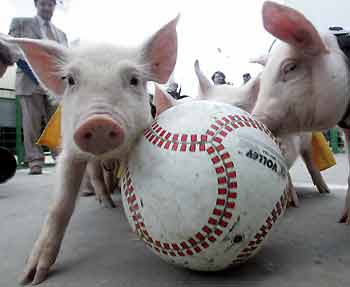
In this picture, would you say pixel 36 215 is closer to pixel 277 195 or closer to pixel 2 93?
pixel 277 195

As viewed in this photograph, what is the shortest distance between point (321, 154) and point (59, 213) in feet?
8.71

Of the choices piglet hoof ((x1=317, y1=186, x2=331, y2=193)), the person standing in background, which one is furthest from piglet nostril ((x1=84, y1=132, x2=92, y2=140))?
the person standing in background

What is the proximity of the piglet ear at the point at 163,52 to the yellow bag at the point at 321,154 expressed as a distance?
214cm

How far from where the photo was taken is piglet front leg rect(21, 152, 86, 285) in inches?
50.9

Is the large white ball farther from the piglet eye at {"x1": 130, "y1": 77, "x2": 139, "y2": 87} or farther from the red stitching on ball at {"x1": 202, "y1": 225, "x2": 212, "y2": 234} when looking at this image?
the piglet eye at {"x1": 130, "y1": 77, "x2": 139, "y2": 87}

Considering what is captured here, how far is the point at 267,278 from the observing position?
1.16 metres

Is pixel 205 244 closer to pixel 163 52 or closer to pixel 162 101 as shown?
pixel 163 52

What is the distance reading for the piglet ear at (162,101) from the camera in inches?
78.3

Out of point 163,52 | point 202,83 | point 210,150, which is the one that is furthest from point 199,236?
point 202,83

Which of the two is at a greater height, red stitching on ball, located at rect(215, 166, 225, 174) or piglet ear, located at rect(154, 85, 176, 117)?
red stitching on ball, located at rect(215, 166, 225, 174)

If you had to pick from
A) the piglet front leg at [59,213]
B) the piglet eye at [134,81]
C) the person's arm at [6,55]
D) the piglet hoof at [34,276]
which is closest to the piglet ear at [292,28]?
the piglet eye at [134,81]

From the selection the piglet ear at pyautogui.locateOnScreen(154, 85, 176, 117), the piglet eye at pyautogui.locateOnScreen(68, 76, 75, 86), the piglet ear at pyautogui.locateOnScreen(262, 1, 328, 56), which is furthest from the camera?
the piglet ear at pyautogui.locateOnScreen(154, 85, 176, 117)

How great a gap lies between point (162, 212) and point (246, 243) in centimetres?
29

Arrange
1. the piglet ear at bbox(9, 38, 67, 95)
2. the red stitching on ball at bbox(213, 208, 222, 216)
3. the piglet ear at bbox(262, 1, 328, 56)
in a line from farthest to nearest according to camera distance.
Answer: the piglet ear at bbox(262, 1, 328, 56), the piglet ear at bbox(9, 38, 67, 95), the red stitching on ball at bbox(213, 208, 222, 216)
